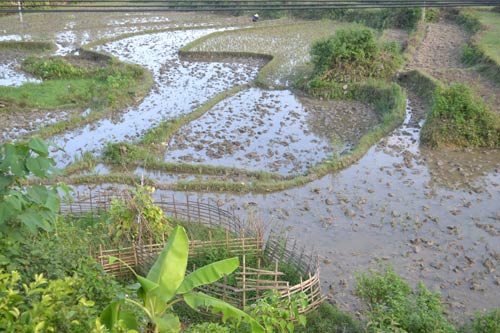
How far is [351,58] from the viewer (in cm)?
1316

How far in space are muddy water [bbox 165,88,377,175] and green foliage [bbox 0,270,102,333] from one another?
634cm

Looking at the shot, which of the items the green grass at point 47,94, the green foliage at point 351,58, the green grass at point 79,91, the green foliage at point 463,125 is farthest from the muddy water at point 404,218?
the green grass at point 47,94

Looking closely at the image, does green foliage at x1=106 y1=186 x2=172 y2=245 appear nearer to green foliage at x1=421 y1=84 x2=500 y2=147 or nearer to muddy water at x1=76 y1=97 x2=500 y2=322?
muddy water at x1=76 y1=97 x2=500 y2=322

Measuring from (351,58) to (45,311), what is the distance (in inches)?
459

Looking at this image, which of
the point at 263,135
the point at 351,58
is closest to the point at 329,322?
the point at 263,135

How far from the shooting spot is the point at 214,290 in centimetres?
550

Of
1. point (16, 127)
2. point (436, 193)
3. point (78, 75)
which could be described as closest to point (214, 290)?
point (436, 193)

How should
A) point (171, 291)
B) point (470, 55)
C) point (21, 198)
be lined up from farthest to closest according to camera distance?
1. point (470, 55)
2. point (171, 291)
3. point (21, 198)

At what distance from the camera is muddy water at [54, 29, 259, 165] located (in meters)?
10.3

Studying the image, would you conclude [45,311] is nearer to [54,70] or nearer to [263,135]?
[263,135]

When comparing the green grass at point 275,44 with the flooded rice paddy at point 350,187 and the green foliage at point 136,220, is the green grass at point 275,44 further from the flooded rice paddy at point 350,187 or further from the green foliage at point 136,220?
the green foliage at point 136,220

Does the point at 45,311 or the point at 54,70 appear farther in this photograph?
the point at 54,70

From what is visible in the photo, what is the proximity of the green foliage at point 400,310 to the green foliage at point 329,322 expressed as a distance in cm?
29

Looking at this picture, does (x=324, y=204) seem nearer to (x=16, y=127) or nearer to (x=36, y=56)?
(x=16, y=127)
